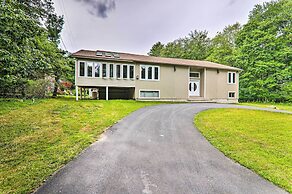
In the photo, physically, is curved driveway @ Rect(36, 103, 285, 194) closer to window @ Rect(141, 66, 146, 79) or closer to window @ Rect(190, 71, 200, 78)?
window @ Rect(141, 66, 146, 79)

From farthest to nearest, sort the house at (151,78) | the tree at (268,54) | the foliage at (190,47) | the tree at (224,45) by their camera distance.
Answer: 1. the foliage at (190,47)
2. the tree at (224,45)
3. the tree at (268,54)
4. the house at (151,78)

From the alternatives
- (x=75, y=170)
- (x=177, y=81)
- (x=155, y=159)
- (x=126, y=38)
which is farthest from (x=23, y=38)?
(x=126, y=38)

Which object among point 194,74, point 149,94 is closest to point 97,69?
point 149,94

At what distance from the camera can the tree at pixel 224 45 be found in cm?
2912

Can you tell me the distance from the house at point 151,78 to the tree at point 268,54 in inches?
241

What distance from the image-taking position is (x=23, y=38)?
4.44 m

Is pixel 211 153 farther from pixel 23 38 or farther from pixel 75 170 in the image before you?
pixel 23 38

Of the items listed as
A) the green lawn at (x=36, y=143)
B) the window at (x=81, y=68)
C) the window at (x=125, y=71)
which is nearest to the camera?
the green lawn at (x=36, y=143)

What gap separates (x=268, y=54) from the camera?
22.6 m

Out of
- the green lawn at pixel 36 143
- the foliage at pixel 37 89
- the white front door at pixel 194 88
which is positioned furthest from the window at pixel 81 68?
the white front door at pixel 194 88

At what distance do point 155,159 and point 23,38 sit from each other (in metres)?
4.83

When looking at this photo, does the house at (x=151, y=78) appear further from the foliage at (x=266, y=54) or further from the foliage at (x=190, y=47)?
the foliage at (x=190, y=47)

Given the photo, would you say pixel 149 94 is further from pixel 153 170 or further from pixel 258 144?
pixel 153 170

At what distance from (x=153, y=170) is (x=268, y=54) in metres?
26.6
